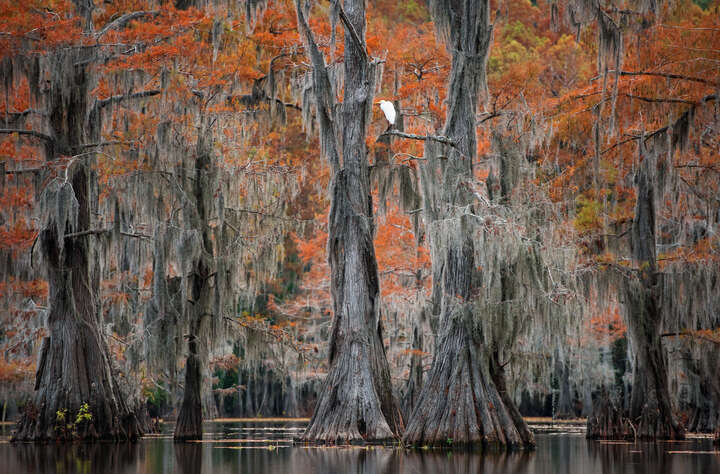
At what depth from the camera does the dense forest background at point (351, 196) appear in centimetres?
1516

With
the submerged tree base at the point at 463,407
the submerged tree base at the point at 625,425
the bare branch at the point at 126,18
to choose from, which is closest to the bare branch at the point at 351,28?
the bare branch at the point at 126,18

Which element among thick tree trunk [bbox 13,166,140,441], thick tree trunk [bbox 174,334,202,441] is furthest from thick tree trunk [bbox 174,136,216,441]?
thick tree trunk [bbox 13,166,140,441]

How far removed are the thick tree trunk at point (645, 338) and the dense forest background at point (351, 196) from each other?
5 centimetres

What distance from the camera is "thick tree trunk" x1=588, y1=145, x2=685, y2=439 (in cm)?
1844

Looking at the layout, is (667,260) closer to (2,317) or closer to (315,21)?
(315,21)

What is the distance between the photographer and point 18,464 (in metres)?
11.2

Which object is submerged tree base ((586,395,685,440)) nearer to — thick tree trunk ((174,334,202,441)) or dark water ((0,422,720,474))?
dark water ((0,422,720,474))

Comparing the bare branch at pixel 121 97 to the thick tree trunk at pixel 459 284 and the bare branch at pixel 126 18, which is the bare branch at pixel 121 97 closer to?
the bare branch at pixel 126 18

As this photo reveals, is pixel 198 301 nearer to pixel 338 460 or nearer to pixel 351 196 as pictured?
pixel 351 196

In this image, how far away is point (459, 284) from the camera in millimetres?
15391

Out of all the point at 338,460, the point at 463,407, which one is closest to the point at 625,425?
the point at 463,407

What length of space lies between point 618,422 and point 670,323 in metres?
3.15

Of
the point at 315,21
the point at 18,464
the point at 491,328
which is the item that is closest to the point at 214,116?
the point at 315,21

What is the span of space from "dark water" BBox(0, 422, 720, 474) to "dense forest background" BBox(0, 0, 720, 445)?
1.25 metres
